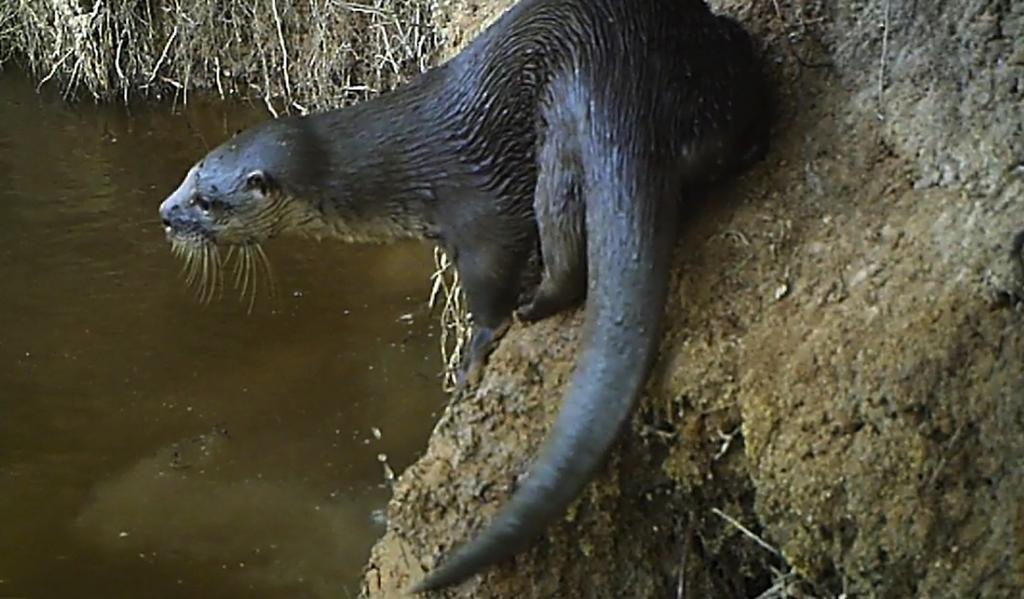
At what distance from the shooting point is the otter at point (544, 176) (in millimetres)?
1590

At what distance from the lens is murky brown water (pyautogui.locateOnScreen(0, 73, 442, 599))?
8.99 feet

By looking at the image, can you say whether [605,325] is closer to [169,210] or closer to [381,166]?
[381,166]

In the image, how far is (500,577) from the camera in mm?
1855

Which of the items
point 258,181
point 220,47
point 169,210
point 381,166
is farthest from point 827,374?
point 220,47

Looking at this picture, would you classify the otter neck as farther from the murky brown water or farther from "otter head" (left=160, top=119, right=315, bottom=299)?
the murky brown water

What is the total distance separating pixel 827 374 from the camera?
1.63 meters

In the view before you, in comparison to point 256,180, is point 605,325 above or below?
below

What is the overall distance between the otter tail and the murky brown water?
46.0 inches

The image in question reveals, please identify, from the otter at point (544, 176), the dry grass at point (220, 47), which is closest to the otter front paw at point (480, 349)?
the otter at point (544, 176)

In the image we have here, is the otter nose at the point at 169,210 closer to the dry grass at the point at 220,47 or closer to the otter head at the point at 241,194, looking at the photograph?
the otter head at the point at 241,194

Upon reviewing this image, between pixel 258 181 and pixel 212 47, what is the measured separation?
3.49 meters

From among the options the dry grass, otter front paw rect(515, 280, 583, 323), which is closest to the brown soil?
otter front paw rect(515, 280, 583, 323)

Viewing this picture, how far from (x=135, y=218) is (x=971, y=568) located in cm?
320

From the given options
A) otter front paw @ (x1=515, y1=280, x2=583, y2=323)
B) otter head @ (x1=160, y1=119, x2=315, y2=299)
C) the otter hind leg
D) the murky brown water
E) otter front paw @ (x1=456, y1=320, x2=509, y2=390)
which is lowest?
the murky brown water
